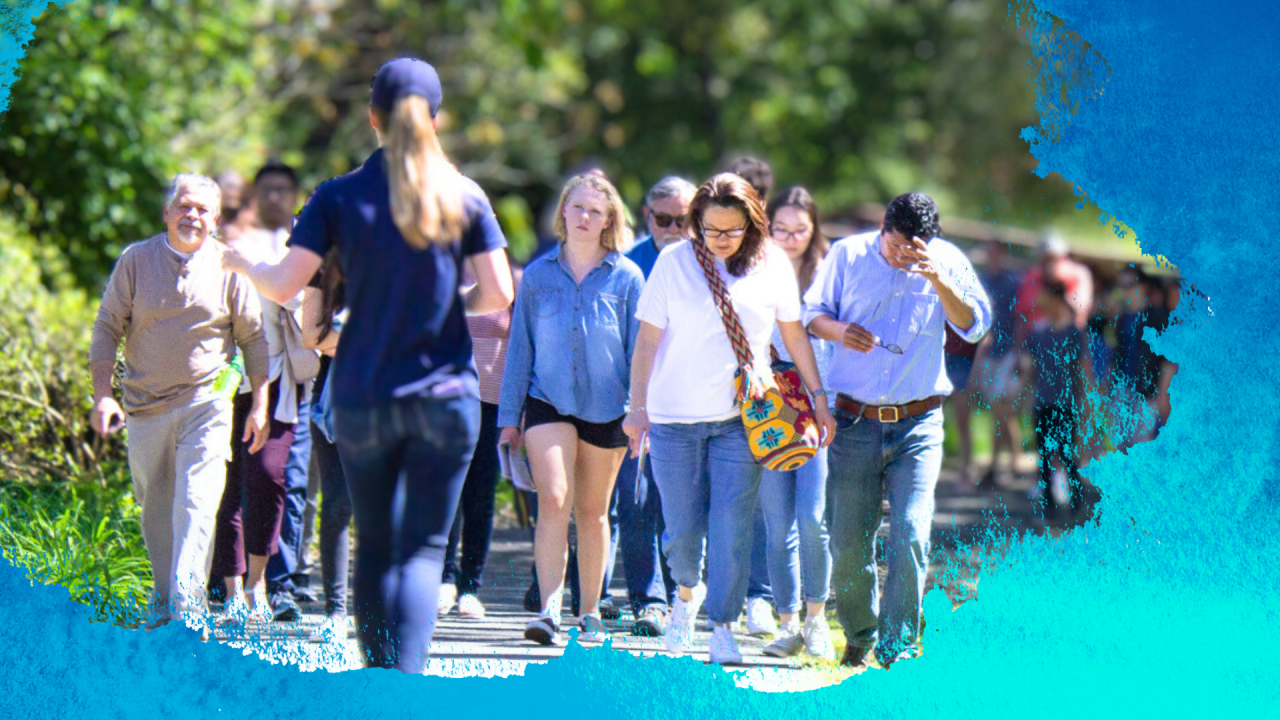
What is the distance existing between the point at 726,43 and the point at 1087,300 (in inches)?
736

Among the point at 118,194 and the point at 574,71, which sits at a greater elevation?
the point at 574,71

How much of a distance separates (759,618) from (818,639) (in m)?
0.45

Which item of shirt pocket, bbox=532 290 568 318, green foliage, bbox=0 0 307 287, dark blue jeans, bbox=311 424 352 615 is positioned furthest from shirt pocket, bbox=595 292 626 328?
green foliage, bbox=0 0 307 287

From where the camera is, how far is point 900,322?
211 inches

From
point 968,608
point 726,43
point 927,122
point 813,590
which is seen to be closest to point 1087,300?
point 813,590

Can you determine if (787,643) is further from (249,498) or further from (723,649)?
(249,498)

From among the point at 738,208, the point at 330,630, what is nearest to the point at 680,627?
the point at 330,630

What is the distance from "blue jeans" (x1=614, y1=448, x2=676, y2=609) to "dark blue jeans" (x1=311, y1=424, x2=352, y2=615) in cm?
115

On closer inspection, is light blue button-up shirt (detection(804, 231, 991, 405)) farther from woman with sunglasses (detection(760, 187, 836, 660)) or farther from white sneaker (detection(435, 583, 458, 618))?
white sneaker (detection(435, 583, 458, 618))

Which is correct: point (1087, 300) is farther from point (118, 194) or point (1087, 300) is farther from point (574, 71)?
point (574, 71)

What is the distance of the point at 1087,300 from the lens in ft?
28.1

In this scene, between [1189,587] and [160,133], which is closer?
[1189,587]

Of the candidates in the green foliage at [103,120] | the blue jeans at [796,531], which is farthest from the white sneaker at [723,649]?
the green foliage at [103,120]

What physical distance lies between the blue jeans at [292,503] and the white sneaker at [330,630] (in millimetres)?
745
